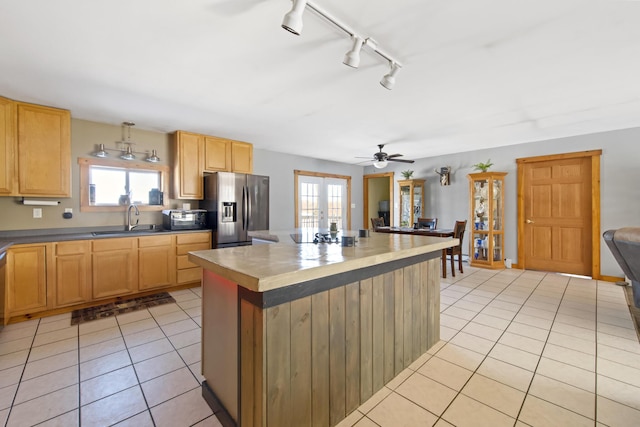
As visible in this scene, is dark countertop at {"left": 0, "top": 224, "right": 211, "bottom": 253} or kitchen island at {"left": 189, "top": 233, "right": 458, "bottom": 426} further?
dark countertop at {"left": 0, "top": 224, "right": 211, "bottom": 253}

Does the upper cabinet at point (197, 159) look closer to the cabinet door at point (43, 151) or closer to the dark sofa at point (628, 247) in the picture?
the cabinet door at point (43, 151)

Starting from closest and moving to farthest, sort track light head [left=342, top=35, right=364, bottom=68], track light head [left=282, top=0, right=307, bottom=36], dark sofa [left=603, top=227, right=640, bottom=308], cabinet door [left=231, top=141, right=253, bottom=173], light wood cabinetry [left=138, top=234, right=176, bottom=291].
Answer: track light head [left=282, top=0, right=307, bottom=36], track light head [left=342, top=35, right=364, bottom=68], dark sofa [left=603, top=227, right=640, bottom=308], light wood cabinetry [left=138, top=234, right=176, bottom=291], cabinet door [left=231, top=141, right=253, bottom=173]

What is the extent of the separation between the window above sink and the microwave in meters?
0.35

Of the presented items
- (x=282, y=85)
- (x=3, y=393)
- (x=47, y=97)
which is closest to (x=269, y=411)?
(x=3, y=393)

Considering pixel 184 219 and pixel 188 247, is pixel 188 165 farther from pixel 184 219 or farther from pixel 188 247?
pixel 188 247

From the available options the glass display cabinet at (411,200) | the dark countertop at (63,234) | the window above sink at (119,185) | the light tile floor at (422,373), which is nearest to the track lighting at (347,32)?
the light tile floor at (422,373)

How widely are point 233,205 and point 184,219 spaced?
73 cm

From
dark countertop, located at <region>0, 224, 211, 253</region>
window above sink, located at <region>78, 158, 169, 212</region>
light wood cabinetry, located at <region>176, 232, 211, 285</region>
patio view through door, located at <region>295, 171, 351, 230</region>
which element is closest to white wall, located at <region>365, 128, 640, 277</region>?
patio view through door, located at <region>295, 171, 351, 230</region>

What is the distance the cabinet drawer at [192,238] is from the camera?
4035mm

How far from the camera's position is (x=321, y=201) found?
6.88 m

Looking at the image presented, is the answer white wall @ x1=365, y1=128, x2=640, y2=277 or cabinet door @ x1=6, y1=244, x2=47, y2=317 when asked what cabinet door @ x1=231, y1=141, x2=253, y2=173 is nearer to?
cabinet door @ x1=6, y1=244, x2=47, y2=317

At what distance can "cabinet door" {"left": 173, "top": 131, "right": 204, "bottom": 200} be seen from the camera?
13.9 feet

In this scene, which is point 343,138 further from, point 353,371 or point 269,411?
point 269,411

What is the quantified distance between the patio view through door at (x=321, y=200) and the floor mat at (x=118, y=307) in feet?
10.5
